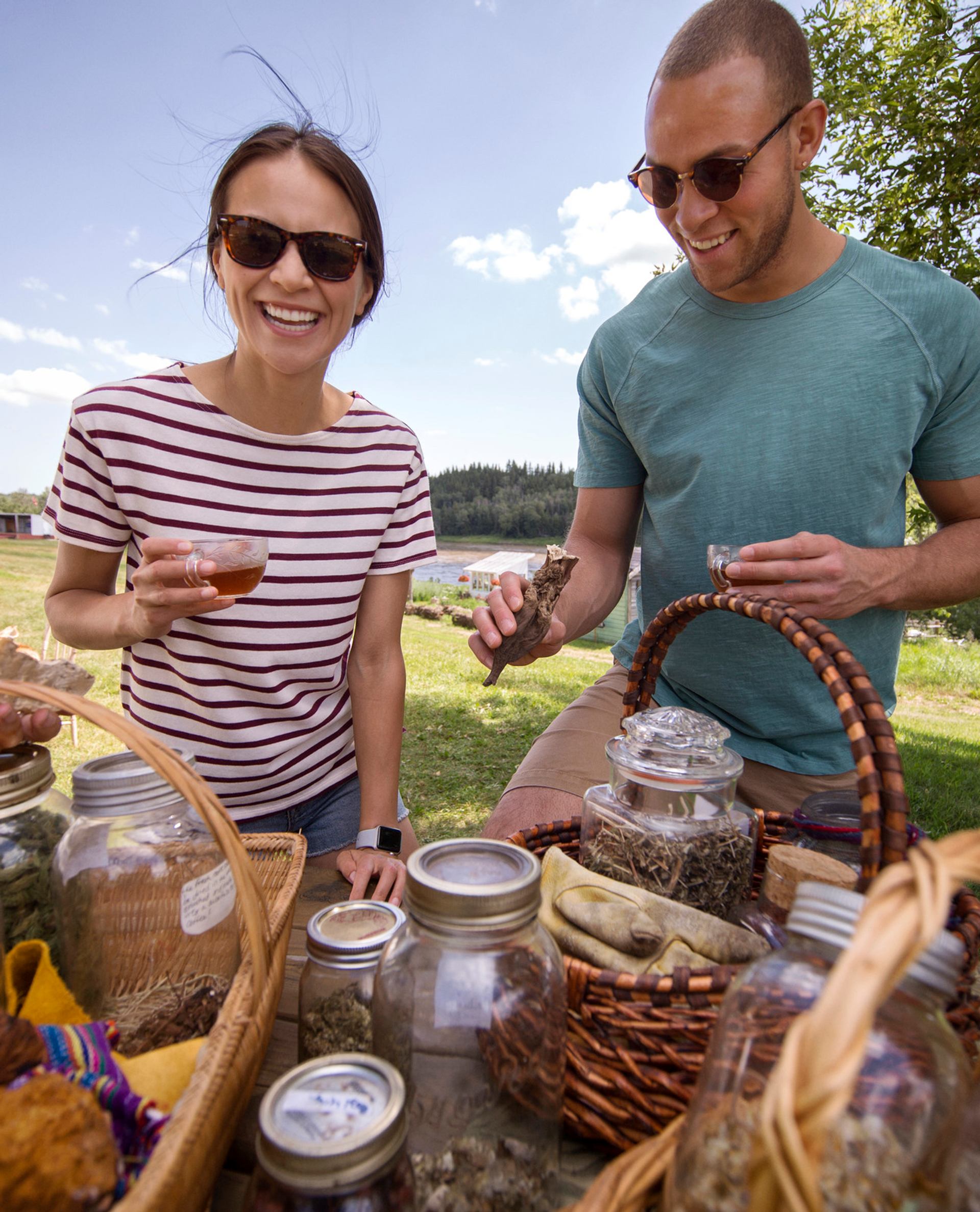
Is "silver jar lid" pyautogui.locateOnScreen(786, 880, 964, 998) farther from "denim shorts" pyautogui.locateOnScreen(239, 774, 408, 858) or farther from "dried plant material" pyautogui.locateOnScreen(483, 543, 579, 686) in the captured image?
"denim shorts" pyautogui.locateOnScreen(239, 774, 408, 858)

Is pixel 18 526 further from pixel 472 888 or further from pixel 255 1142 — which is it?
pixel 472 888

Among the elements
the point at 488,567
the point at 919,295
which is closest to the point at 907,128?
the point at 919,295

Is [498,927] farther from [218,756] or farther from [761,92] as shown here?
[761,92]

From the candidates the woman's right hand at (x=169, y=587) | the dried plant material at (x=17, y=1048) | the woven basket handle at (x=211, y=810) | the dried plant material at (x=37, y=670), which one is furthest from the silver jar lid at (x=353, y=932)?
the woman's right hand at (x=169, y=587)

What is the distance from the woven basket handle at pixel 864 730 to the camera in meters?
0.93

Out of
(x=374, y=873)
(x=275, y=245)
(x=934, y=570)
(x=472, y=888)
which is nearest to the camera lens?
(x=472, y=888)

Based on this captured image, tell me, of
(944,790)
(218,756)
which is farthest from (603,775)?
(944,790)

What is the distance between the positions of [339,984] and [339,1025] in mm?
56

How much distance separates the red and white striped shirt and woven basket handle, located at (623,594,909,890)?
150 cm

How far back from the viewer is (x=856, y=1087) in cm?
61

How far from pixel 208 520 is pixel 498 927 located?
1870 millimetres

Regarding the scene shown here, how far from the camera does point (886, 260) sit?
247 cm

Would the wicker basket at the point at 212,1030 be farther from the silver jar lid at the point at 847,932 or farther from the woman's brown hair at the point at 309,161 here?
the woman's brown hair at the point at 309,161

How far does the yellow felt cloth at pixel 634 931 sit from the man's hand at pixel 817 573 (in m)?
0.82
